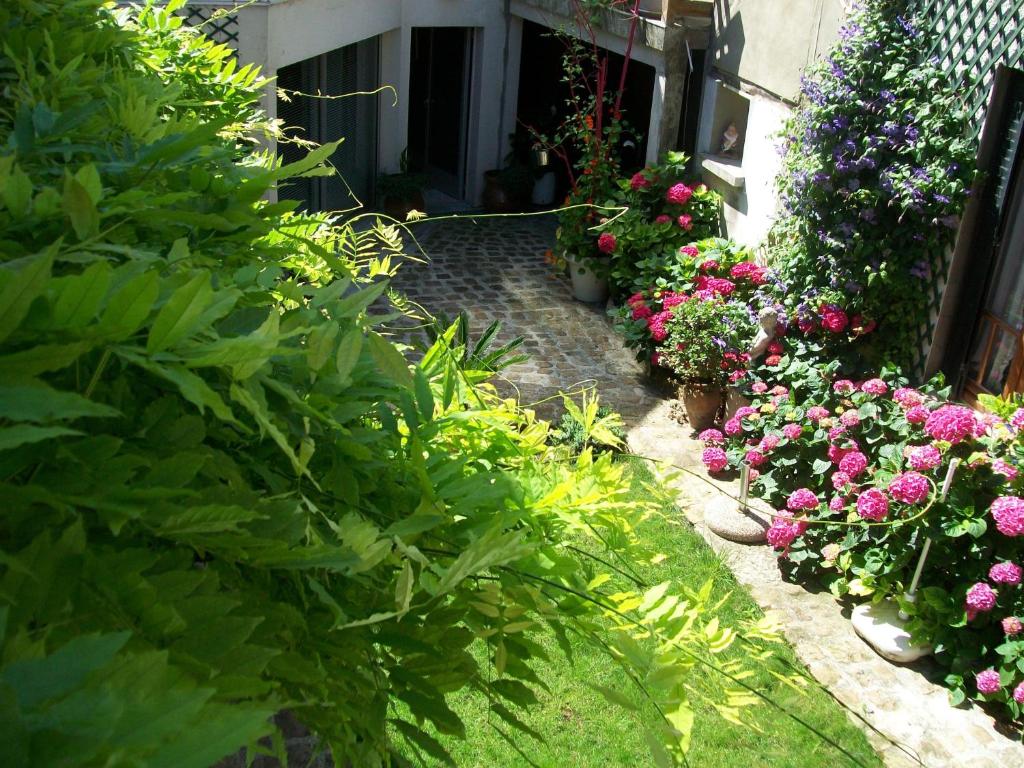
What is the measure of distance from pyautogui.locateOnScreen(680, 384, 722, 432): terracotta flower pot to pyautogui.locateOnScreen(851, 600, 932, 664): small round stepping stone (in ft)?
8.13

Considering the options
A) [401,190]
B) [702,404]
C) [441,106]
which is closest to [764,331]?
[702,404]

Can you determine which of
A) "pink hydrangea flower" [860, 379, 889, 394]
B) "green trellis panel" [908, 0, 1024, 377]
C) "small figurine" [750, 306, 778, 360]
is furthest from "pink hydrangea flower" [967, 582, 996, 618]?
"small figurine" [750, 306, 778, 360]

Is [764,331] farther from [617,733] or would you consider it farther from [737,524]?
[617,733]

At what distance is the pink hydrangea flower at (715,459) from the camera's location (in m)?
7.03

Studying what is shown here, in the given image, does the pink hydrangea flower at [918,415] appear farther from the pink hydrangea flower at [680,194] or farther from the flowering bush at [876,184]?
the pink hydrangea flower at [680,194]

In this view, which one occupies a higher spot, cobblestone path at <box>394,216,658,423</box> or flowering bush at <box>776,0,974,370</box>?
flowering bush at <box>776,0,974,370</box>

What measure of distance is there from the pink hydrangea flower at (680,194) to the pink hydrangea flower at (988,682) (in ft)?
19.5

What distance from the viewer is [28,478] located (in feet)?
2.84

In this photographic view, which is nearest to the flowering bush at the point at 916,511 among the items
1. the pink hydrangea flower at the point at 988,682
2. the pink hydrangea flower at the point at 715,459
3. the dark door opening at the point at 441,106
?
the pink hydrangea flower at the point at 988,682

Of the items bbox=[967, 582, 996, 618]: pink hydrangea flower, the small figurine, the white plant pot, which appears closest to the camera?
bbox=[967, 582, 996, 618]: pink hydrangea flower

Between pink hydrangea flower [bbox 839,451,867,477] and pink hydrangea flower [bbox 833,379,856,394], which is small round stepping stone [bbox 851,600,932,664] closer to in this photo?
pink hydrangea flower [bbox 839,451,867,477]

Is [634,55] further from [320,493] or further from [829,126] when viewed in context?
[320,493]

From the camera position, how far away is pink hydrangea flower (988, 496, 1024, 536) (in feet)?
16.2

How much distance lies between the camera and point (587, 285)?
10.7m
